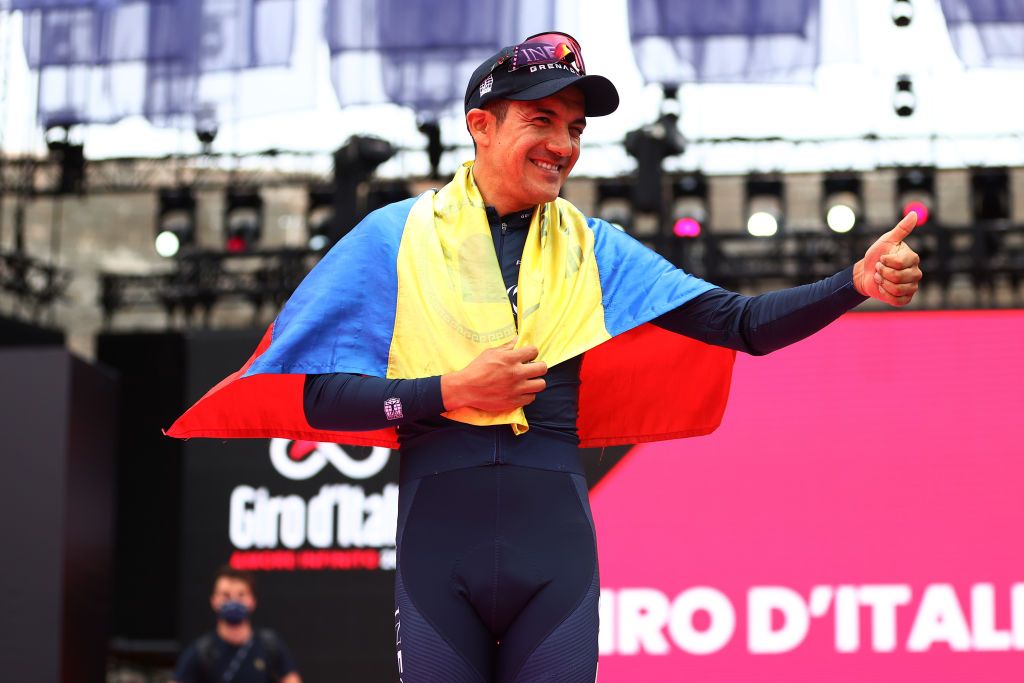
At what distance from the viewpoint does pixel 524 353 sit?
1815mm

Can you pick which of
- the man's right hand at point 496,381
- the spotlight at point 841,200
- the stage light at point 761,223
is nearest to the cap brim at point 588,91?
the man's right hand at point 496,381

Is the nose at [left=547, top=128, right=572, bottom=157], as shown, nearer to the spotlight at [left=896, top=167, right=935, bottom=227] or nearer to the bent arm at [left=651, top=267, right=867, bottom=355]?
the bent arm at [left=651, top=267, right=867, bottom=355]

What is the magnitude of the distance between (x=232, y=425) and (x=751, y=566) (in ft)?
18.3

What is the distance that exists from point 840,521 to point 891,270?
230 inches

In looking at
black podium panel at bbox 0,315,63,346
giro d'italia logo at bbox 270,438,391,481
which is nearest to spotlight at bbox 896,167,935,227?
giro d'italia logo at bbox 270,438,391,481

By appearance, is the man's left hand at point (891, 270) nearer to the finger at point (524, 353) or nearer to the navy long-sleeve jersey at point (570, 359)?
the navy long-sleeve jersey at point (570, 359)

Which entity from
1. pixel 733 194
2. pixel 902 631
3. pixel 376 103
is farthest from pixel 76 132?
pixel 902 631

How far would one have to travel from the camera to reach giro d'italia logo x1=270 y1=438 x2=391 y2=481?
8.08m

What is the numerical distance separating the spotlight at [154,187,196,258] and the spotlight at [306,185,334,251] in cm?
109

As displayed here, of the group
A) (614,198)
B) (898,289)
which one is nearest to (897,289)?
(898,289)

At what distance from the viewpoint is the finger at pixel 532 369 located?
1.81 m

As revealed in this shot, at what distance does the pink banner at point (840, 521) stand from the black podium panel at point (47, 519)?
3.11 meters

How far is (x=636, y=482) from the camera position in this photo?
759cm

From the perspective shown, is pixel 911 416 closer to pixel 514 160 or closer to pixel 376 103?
pixel 376 103
